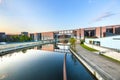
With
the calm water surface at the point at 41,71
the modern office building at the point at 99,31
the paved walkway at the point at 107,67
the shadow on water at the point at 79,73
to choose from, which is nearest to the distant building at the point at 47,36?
the modern office building at the point at 99,31

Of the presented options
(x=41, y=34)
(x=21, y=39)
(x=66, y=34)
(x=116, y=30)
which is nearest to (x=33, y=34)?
(x=41, y=34)

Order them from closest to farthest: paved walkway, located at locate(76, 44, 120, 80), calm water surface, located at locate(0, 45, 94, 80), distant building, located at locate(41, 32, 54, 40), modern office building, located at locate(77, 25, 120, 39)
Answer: paved walkway, located at locate(76, 44, 120, 80)
calm water surface, located at locate(0, 45, 94, 80)
modern office building, located at locate(77, 25, 120, 39)
distant building, located at locate(41, 32, 54, 40)

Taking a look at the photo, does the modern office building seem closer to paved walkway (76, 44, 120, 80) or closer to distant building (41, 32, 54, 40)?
paved walkway (76, 44, 120, 80)

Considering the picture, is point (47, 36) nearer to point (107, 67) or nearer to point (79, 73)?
point (79, 73)

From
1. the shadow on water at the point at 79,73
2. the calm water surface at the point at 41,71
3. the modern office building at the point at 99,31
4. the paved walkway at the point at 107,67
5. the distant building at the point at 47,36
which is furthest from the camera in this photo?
the distant building at the point at 47,36

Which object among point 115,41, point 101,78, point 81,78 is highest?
point 115,41

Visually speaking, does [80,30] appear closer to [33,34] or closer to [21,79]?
[33,34]

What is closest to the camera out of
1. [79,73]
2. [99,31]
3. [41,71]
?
[79,73]

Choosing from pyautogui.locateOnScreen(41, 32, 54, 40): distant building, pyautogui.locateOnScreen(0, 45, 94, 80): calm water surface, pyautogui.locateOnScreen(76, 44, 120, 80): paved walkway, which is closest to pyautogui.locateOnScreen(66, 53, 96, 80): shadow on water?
pyautogui.locateOnScreen(0, 45, 94, 80): calm water surface

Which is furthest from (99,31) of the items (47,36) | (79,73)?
(47,36)

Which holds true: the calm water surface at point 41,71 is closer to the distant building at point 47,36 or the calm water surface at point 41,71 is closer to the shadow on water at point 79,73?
the shadow on water at point 79,73

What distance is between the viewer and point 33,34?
543ft

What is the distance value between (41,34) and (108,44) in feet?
464

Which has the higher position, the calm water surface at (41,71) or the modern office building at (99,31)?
the modern office building at (99,31)
